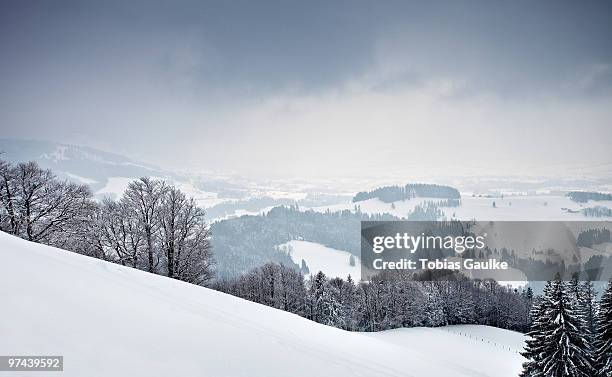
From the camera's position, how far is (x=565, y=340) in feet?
63.2

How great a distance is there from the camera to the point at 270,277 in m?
53.4

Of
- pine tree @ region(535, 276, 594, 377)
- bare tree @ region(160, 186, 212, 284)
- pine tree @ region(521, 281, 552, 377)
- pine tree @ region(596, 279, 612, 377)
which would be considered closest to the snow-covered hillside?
bare tree @ region(160, 186, 212, 284)

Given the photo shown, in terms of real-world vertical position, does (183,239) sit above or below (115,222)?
below

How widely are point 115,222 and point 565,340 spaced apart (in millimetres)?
29130

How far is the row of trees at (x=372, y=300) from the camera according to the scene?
5203 centimetres

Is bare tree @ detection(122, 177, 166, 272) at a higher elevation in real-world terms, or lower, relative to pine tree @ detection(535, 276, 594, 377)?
higher

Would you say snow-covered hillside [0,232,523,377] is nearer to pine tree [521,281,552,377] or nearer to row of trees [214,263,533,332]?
pine tree [521,281,552,377]

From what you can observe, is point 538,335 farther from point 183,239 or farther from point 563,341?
point 183,239

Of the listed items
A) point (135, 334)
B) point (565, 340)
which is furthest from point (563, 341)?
point (135, 334)

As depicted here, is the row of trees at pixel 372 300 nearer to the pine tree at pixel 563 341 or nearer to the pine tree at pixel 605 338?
the pine tree at pixel 563 341

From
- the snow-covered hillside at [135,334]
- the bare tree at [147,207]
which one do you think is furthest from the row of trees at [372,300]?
the snow-covered hillside at [135,334]

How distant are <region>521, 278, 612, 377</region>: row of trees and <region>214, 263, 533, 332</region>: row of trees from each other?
33.0 m

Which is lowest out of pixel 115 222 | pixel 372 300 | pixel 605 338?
pixel 372 300

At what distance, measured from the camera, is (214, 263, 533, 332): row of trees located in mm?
52031
